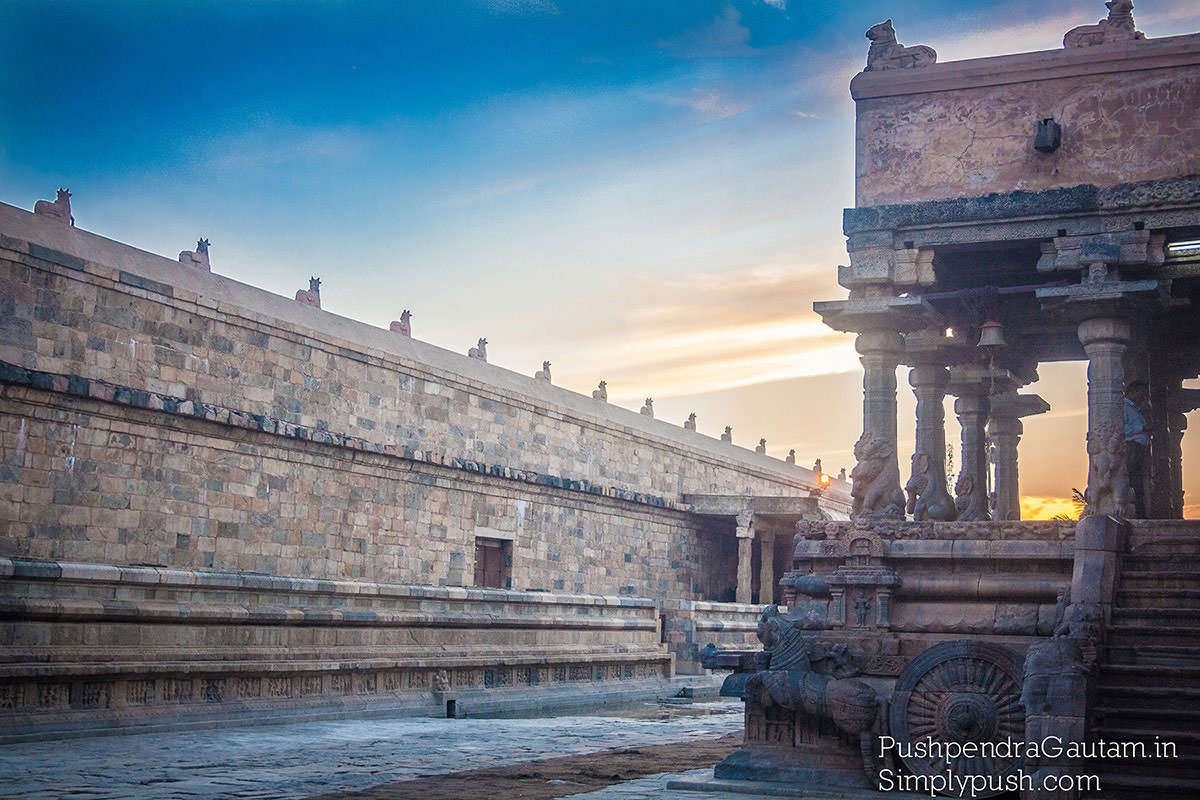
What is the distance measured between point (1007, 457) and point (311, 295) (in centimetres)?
1831

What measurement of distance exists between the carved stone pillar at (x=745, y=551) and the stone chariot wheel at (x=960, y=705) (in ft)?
74.7

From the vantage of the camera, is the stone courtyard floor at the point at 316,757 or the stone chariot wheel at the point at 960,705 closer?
the stone courtyard floor at the point at 316,757

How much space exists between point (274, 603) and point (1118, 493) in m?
9.71

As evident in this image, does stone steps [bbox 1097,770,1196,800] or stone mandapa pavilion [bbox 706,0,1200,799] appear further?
stone mandapa pavilion [bbox 706,0,1200,799]

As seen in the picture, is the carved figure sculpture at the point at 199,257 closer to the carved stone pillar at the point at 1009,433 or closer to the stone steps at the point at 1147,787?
the carved stone pillar at the point at 1009,433

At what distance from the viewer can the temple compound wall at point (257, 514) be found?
13.5 m

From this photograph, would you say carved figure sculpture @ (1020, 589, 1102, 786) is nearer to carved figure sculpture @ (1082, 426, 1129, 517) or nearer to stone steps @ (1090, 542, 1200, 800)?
stone steps @ (1090, 542, 1200, 800)

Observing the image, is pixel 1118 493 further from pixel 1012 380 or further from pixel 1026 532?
pixel 1012 380

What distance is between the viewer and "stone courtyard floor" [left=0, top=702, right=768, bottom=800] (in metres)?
9.05

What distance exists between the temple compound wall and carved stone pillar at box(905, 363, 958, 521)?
710 centimetres

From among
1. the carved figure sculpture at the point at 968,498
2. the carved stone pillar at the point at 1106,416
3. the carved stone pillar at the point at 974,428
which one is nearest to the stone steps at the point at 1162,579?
the carved stone pillar at the point at 1106,416

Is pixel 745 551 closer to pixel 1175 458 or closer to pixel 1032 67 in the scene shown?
pixel 1175 458

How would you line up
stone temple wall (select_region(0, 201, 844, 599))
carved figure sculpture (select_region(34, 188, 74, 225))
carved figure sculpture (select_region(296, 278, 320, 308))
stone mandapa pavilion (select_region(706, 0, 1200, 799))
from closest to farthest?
stone mandapa pavilion (select_region(706, 0, 1200, 799)), stone temple wall (select_region(0, 201, 844, 599)), carved figure sculpture (select_region(34, 188, 74, 225)), carved figure sculpture (select_region(296, 278, 320, 308))

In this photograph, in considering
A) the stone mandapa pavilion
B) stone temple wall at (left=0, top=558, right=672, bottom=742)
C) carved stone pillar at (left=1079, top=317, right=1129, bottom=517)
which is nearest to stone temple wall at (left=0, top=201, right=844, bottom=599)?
stone temple wall at (left=0, top=558, right=672, bottom=742)
